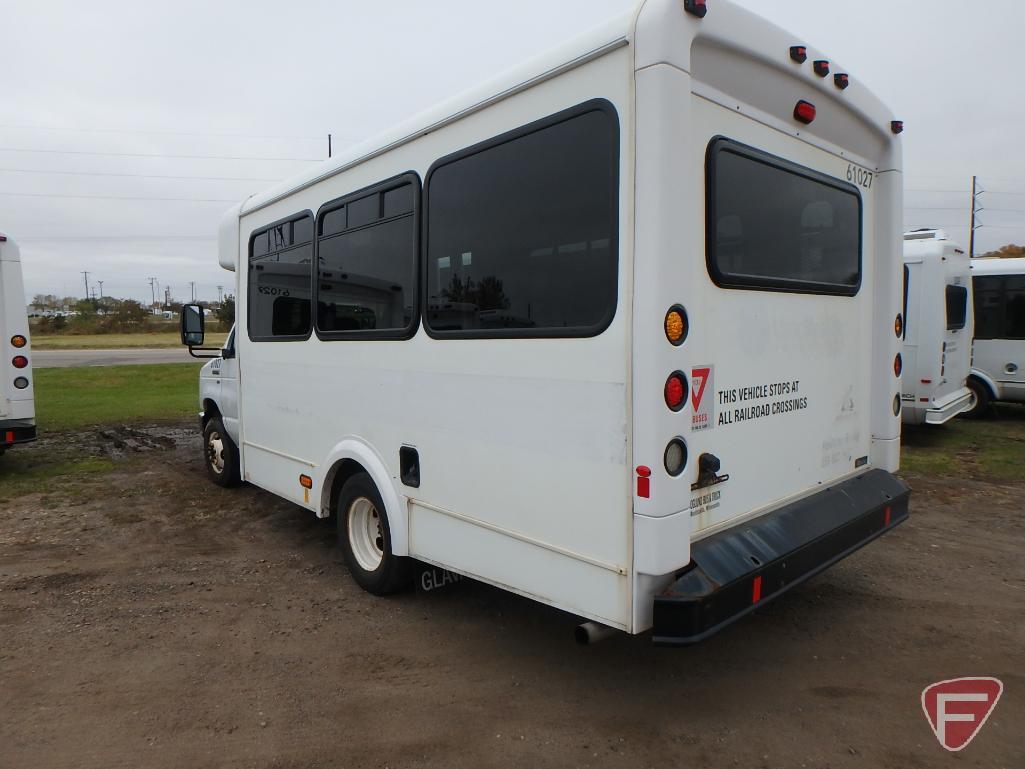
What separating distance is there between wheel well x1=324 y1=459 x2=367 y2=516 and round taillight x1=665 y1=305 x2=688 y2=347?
7.90 ft

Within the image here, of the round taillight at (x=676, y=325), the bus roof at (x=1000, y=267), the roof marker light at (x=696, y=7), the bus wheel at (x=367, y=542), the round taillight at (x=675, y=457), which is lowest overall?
the bus wheel at (x=367, y=542)

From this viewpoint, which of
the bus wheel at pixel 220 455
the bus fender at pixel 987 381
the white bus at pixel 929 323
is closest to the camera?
the bus wheel at pixel 220 455

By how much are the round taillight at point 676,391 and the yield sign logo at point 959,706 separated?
1815 millimetres

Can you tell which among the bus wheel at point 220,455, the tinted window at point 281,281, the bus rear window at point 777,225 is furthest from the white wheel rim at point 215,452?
the bus rear window at point 777,225

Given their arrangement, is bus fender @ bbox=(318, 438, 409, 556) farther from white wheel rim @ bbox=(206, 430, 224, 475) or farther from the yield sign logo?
white wheel rim @ bbox=(206, 430, 224, 475)

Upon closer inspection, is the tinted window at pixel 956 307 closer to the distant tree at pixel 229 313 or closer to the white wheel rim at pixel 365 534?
the white wheel rim at pixel 365 534

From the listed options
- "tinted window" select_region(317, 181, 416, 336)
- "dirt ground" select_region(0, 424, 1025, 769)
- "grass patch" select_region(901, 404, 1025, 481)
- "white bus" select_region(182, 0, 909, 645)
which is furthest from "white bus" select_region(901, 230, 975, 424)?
"tinted window" select_region(317, 181, 416, 336)

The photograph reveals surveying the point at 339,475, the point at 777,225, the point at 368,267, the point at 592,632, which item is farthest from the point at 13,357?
the point at 777,225

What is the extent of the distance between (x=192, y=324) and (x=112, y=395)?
10.6 metres

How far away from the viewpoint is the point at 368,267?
4.18 metres

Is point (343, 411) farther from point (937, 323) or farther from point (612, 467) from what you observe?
point (937, 323)

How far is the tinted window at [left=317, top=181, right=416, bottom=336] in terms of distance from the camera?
3.83 m

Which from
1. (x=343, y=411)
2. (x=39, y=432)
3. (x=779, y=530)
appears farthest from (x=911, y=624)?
(x=39, y=432)

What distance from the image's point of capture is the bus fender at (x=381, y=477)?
387cm
